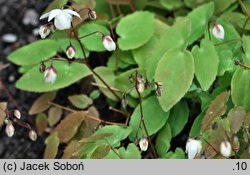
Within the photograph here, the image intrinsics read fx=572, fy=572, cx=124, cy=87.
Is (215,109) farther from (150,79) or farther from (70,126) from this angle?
(70,126)

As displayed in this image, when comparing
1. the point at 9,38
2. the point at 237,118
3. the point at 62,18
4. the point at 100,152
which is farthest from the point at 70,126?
the point at 9,38

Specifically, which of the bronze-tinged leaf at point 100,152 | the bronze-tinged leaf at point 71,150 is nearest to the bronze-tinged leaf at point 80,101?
the bronze-tinged leaf at point 71,150

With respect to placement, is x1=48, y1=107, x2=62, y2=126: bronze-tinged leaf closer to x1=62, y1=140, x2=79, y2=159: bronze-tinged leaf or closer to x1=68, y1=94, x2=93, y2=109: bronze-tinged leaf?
x1=68, y1=94, x2=93, y2=109: bronze-tinged leaf

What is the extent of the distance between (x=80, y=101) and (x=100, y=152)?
1.75 feet

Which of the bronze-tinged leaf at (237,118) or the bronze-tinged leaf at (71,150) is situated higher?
the bronze-tinged leaf at (237,118)

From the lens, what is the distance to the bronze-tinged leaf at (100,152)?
2.20 m

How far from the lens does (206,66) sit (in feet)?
7.75

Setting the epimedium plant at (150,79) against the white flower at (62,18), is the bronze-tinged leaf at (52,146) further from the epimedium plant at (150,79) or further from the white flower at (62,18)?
the white flower at (62,18)

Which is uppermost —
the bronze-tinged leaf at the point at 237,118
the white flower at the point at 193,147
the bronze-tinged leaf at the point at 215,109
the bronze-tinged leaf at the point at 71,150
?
the white flower at the point at 193,147

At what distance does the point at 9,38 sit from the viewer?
3.20m

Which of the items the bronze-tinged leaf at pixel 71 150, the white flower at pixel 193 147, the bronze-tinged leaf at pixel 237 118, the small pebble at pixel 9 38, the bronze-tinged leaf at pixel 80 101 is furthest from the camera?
the small pebble at pixel 9 38

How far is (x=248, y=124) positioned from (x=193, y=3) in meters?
0.89
